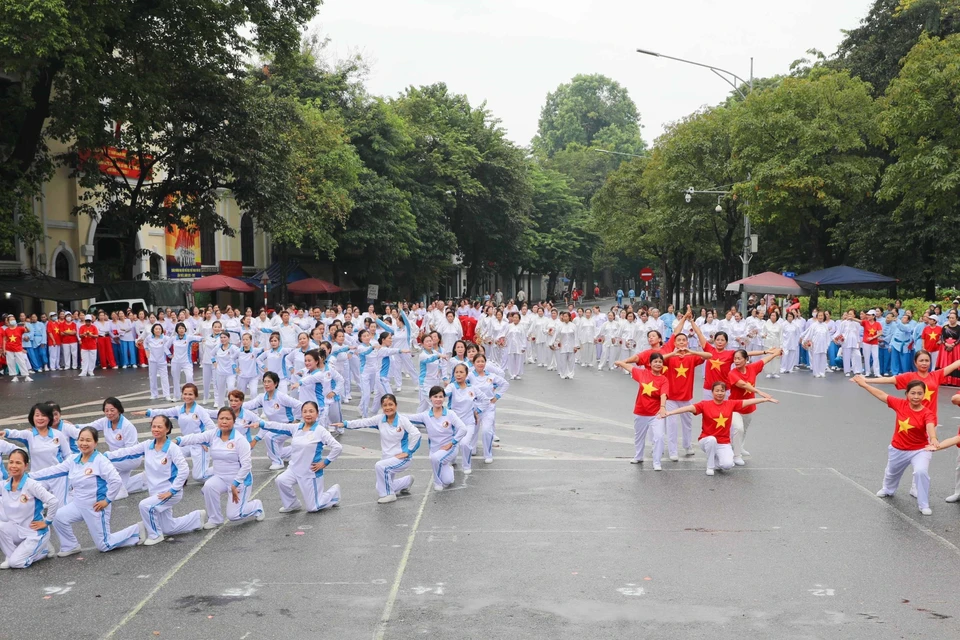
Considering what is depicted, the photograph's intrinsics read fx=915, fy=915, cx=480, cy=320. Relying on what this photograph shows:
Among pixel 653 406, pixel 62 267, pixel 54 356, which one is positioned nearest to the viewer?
pixel 653 406

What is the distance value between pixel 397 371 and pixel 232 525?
1030cm

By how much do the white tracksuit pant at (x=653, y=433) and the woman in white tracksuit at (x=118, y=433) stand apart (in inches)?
234

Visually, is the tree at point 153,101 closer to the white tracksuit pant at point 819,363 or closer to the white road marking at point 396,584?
the white road marking at point 396,584

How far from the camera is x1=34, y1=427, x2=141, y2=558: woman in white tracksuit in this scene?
8.23 metres

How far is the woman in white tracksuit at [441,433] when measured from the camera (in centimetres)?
1042

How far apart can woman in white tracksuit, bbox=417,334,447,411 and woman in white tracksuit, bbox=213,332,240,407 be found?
391cm

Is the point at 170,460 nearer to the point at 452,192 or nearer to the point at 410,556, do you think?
the point at 410,556

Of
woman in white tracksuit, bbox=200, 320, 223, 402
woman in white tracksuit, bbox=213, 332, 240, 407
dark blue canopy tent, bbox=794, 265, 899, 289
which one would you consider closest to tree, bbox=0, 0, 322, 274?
woman in white tracksuit, bbox=200, 320, 223, 402

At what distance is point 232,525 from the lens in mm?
9086

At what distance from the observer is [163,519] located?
866cm

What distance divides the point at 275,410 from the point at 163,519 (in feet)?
11.7

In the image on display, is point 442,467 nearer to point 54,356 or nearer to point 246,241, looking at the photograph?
point 54,356

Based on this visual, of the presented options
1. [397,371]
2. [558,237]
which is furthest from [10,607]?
[558,237]

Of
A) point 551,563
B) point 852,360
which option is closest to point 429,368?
point 551,563
